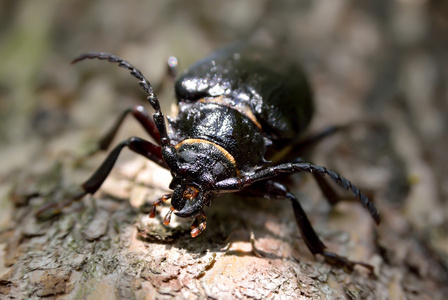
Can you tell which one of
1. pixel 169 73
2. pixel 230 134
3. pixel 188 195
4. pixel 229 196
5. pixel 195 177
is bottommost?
pixel 188 195

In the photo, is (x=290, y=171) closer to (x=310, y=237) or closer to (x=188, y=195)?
(x=310, y=237)

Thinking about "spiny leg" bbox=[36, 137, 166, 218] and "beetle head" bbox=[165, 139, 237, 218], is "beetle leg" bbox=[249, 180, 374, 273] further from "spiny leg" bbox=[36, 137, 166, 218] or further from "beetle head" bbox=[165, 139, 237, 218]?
"spiny leg" bbox=[36, 137, 166, 218]

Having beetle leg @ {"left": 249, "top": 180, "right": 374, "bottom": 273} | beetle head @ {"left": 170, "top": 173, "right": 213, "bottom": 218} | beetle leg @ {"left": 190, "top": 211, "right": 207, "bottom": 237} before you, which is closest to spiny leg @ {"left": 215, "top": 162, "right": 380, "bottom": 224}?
beetle head @ {"left": 170, "top": 173, "right": 213, "bottom": 218}

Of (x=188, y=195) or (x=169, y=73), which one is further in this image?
(x=169, y=73)

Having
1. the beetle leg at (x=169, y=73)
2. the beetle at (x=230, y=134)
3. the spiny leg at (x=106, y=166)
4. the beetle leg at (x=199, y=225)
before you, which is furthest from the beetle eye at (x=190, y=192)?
the beetle leg at (x=169, y=73)

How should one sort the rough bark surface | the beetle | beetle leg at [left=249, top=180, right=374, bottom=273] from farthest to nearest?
beetle leg at [left=249, top=180, right=374, bottom=273] < the beetle < the rough bark surface

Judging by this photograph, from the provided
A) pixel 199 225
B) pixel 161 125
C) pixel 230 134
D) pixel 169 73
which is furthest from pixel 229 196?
pixel 169 73

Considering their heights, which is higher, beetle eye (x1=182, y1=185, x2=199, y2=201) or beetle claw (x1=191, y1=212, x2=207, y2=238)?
beetle eye (x1=182, y1=185, x2=199, y2=201)

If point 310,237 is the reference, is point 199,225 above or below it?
below
